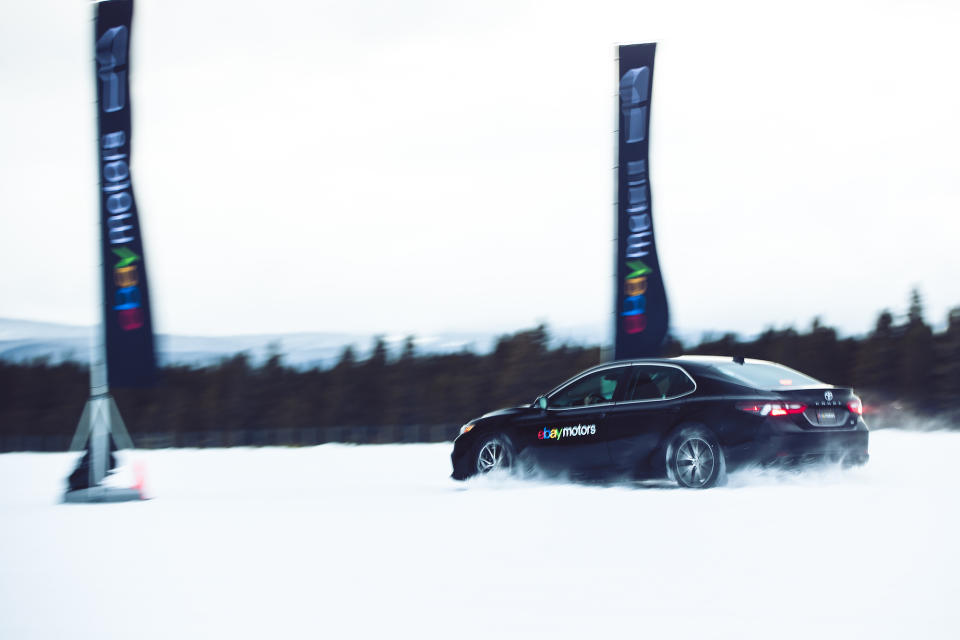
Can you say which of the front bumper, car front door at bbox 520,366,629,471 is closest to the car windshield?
car front door at bbox 520,366,629,471

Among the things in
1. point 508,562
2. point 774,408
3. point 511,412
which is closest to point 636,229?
point 511,412

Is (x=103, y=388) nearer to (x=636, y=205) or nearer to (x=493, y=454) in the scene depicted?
(x=493, y=454)

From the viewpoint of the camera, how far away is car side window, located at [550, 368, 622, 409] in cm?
1254

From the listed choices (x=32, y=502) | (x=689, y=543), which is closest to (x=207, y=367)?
(x=32, y=502)

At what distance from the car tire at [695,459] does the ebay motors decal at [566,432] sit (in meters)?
1.02

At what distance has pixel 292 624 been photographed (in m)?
5.74

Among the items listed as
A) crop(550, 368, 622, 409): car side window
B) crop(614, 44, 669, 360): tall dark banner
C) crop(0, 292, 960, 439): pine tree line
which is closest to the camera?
crop(550, 368, 622, 409): car side window

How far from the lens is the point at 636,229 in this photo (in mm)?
16906

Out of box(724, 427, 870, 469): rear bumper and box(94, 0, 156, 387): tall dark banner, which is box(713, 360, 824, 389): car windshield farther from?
box(94, 0, 156, 387): tall dark banner

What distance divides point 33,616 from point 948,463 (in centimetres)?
1110

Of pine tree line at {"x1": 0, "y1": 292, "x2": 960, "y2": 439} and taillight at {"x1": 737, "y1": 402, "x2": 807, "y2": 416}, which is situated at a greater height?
taillight at {"x1": 737, "y1": 402, "x2": 807, "y2": 416}

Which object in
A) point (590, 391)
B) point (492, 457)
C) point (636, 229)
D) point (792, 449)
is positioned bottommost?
point (492, 457)

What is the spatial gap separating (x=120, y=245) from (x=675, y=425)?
21.8 ft

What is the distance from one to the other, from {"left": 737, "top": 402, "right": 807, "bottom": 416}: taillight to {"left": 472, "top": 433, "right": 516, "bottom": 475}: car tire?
289 centimetres
